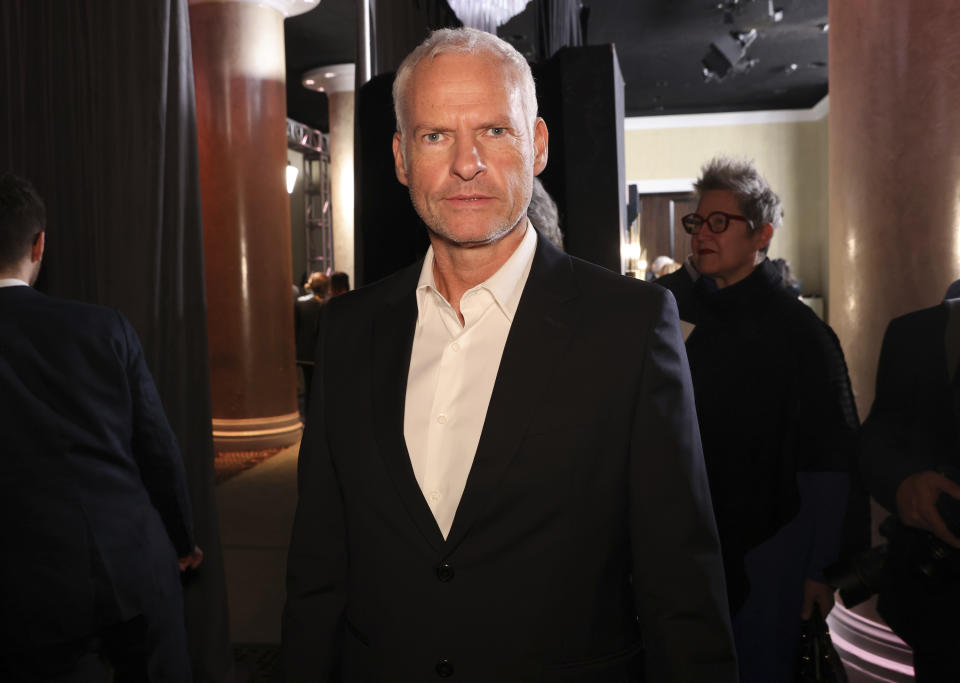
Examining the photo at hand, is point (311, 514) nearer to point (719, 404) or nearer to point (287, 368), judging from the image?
point (719, 404)

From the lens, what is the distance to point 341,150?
415 inches

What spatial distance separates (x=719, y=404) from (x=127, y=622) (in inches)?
64.2

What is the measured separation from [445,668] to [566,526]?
10.6 inches

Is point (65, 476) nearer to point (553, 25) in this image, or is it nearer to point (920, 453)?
point (920, 453)

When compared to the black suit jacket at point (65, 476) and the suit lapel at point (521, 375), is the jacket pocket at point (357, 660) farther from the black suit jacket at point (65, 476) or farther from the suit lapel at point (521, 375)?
the black suit jacket at point (65, 476)

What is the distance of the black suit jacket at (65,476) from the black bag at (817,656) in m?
1.63

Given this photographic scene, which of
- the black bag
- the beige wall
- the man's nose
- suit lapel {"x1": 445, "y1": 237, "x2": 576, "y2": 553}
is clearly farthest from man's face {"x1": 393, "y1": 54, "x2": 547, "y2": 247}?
the beige wall

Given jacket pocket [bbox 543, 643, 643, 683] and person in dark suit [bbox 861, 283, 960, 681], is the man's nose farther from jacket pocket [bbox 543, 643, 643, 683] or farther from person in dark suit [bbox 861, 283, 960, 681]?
person in dark suit [bbox 861, 283, 960, 681]

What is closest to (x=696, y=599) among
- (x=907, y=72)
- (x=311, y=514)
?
(x=311, y=514)

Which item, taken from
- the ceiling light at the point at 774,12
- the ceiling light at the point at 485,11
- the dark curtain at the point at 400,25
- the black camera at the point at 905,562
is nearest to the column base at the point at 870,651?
the black camera at the point at 905,562

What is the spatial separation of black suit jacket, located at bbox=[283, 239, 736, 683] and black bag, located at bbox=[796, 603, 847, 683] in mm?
904

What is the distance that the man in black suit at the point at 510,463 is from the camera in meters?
1.07

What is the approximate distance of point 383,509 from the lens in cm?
113

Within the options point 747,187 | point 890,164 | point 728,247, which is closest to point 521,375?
point 728,247
